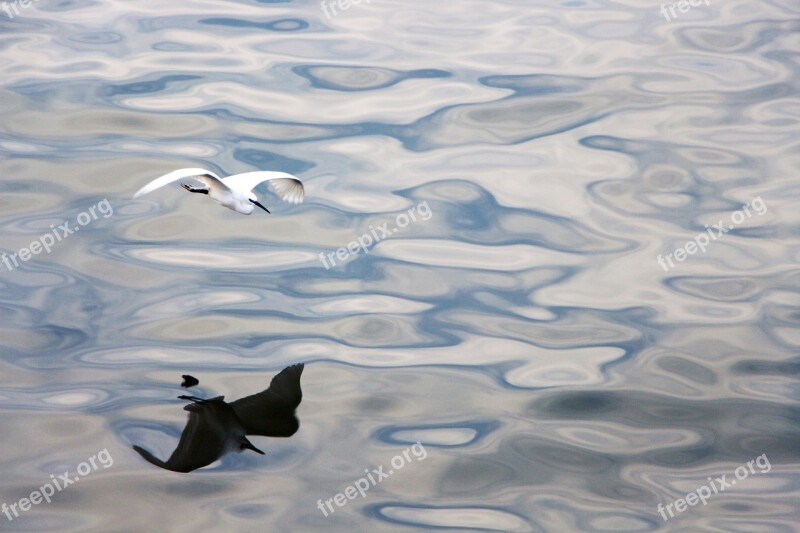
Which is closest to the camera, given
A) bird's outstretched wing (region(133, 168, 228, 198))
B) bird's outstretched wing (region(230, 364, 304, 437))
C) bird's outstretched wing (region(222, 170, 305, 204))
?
bird's outstretched wing (region(133, 168, 228, 198))

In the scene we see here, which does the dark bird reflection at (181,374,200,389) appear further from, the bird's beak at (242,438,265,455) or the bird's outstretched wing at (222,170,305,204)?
the bird's outstretched wing at (222,170,305,204)

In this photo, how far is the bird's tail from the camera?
10.2m

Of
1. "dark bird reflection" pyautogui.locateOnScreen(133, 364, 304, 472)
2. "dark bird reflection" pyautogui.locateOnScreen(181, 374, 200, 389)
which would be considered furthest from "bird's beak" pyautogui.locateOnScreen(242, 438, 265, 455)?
"dark bird reflection" pyautogui.locateOnScreen(181, 374, 200, 389)

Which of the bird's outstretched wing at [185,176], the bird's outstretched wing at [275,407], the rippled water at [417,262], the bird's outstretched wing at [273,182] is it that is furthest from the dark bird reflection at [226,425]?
the bird's outstretched wing at [185,176]

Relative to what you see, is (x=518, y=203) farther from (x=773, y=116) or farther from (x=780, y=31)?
(x=780, y=31)

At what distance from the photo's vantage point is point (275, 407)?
11.2 m

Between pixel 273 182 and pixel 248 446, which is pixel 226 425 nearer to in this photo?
pixel 248 446

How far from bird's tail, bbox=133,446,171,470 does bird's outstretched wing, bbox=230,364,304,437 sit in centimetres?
86

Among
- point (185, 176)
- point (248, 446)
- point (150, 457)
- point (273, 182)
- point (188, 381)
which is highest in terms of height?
point (185, 176)

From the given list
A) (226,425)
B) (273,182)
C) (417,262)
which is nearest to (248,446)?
(226,425)

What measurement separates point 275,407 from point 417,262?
2.80 meters

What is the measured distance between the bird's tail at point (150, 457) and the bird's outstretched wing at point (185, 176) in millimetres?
2515

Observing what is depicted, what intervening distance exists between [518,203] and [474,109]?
7.52 feet

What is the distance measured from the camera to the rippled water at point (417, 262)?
10.4 metres
